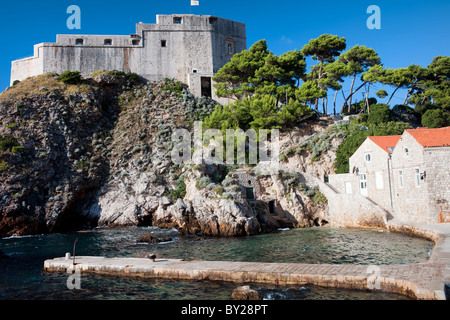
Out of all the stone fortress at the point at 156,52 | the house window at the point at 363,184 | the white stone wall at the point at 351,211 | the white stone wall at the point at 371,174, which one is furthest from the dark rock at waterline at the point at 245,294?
the stone fortress at the point at 156,52

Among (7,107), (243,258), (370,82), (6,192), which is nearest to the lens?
(243,258)

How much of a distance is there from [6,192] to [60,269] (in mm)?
17078

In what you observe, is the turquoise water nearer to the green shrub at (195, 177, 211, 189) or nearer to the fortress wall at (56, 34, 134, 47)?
the green shrub at (195, 177, 211, 189)

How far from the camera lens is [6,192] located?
2650cm

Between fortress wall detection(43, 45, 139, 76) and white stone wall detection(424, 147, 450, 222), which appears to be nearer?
white stone wall detection(424, 147, 450, 222)

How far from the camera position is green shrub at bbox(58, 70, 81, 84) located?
36406 millimetres

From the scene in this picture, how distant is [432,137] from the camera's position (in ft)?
62.8

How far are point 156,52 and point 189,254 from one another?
30769 mm

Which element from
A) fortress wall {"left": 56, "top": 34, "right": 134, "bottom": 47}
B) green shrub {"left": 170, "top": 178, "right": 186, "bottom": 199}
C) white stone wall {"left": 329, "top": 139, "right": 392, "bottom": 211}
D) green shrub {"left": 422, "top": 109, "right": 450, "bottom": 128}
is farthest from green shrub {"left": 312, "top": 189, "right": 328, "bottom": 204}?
fortress wall {"left": 56, "top": 34, "right": 134, "bottom": 47}

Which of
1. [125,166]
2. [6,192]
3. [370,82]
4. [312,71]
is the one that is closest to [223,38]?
[312,71]

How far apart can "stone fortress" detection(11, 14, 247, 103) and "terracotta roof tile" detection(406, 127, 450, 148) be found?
23401mm

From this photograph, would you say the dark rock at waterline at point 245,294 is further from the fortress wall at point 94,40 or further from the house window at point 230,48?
the house window at point 230,48

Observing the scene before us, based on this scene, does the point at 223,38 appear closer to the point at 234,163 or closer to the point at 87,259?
the point at 234,163
